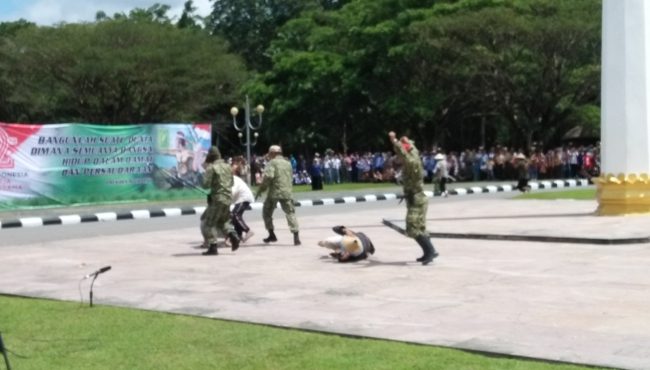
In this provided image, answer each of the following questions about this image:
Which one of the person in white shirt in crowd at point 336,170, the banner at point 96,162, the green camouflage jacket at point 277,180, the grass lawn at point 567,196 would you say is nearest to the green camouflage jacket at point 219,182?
the green camouflage jacket at point 277,180

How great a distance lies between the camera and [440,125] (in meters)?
53.5

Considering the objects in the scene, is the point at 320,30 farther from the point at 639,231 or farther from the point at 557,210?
the point at 639,231

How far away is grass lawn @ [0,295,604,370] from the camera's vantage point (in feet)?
25.6

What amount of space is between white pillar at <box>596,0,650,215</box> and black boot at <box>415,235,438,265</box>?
7865 mm

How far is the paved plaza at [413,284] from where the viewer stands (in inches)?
352

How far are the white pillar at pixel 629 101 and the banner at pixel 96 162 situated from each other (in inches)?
567

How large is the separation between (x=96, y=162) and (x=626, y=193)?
49.6 feet

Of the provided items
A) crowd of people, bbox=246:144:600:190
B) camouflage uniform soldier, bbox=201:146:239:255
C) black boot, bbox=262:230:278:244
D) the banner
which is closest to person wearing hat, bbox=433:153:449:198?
the banner

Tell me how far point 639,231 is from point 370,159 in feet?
103

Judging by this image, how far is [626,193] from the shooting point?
67.6 feet

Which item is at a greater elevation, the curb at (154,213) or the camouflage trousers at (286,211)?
the camouflage trousers at (286,211)

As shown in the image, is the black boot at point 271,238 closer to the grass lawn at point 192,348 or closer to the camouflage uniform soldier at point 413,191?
the camouflage uniform soldier at point 413,191

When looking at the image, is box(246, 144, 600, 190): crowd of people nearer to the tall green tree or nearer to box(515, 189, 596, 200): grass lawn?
the tall green tree

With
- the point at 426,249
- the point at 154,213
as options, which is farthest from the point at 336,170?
the point at 426,249
